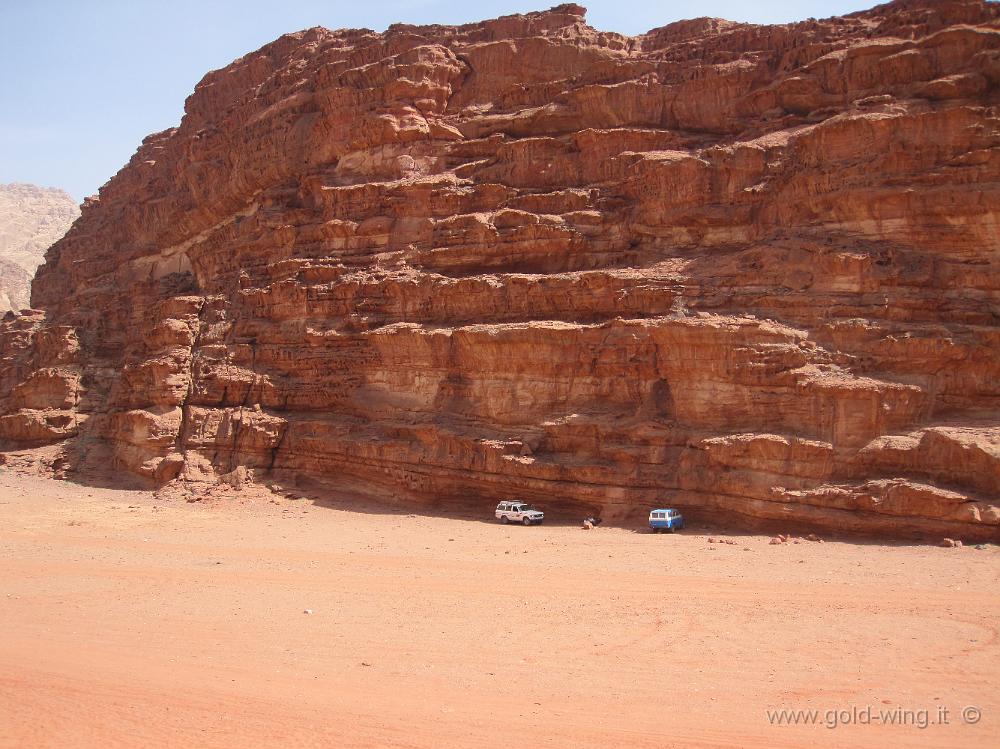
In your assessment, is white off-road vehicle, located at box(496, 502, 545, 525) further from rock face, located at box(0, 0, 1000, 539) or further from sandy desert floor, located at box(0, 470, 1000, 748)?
sandy desert floor, located at box(0, 470, 1000, 748)

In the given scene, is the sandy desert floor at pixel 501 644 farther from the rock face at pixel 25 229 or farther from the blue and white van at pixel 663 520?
the rock face at pixel 25 229

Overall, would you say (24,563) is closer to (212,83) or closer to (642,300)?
(642,300)

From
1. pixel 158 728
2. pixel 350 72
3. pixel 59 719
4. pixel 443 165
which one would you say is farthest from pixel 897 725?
pixel 350 72

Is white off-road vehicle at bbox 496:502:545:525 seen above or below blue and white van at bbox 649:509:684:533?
below

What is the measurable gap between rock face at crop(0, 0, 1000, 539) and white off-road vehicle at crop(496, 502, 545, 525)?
0.64 metres

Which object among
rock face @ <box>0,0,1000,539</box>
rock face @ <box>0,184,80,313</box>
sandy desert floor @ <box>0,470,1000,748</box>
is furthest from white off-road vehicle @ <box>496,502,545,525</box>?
rock face @ <box>0,184,80,313</box>

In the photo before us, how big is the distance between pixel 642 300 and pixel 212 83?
115ft

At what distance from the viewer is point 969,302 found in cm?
2083

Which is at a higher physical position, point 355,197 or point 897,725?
point 355,197

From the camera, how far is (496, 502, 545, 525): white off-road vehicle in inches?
918

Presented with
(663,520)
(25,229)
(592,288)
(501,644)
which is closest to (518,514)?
(663,520)

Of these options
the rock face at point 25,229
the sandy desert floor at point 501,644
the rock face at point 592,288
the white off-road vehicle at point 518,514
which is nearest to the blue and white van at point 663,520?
the sandy desert floor at point 501,644

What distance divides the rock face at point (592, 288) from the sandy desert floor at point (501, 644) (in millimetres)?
3462

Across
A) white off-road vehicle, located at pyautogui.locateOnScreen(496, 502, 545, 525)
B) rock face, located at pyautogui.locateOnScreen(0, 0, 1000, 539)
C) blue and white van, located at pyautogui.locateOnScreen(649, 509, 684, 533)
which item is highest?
rock face, located at pyautogui.locateOnScreen(0, 0, 1000, 539)
